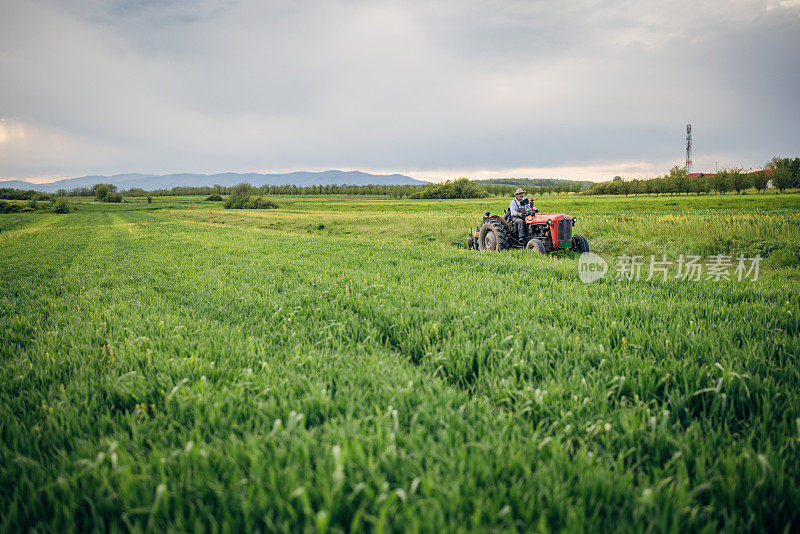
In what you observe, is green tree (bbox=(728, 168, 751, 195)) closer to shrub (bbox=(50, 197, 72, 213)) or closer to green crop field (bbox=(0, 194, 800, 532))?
green crop field (bbox=(0, 194, 800, 532))

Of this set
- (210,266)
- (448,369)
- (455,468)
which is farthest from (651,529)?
(210,266)

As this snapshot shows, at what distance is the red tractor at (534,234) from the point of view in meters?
12.5

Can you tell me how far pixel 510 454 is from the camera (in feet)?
7.32

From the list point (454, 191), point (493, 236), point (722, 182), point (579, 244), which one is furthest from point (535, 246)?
point (454, 191)

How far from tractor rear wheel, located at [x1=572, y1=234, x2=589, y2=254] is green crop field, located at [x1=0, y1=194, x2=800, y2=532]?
656cm

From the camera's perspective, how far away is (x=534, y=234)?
1345 centimetres

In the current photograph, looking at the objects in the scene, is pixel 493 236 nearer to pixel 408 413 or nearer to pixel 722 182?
pixel 408 413

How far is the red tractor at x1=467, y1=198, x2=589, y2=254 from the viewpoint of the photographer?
1248cm

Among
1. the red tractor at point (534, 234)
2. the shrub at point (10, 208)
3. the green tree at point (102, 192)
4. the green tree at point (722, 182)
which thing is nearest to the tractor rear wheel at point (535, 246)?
the red tractor at point (534, 234)

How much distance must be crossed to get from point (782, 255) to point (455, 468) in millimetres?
14871

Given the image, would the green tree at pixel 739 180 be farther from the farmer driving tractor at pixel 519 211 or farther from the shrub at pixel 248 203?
the shrub at pixel 248 203

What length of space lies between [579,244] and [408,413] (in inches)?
492

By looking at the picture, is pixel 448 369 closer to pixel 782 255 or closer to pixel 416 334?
pixel 416 334

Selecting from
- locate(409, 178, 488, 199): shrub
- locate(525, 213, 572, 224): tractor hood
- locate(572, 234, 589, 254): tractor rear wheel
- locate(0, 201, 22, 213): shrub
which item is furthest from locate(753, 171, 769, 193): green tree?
locate(0, 201, 22, 213): shrub
